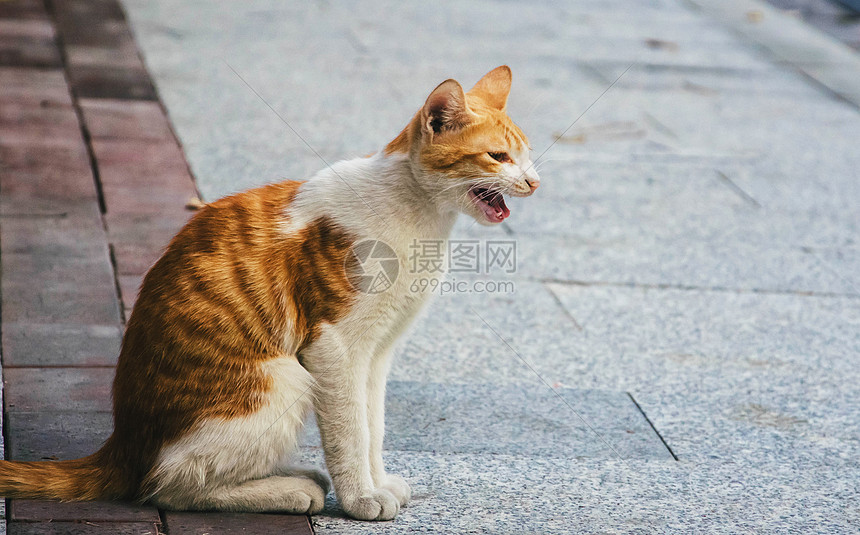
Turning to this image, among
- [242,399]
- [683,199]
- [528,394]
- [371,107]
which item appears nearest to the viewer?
[242,399]

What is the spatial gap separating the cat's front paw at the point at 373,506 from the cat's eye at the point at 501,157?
3.30ft

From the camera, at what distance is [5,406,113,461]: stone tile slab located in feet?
9.45

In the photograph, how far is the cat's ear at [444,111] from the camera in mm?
2549

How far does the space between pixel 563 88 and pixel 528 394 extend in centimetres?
444

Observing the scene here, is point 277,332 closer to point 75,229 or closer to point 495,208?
point 495,208

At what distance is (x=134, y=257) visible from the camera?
4.32 m

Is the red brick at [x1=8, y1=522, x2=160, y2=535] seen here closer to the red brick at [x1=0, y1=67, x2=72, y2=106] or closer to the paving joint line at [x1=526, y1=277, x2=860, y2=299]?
the paving joint line at [x1=526, y1=277, x2=860, y2=299]

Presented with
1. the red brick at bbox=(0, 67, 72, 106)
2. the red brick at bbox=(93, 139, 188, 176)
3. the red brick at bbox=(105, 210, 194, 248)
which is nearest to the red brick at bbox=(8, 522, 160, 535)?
the red brick at bbox=(105, 210, 194, 248)

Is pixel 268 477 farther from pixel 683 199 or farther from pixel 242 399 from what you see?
pixel 683 199

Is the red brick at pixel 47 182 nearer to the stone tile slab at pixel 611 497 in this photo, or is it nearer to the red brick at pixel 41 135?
the red brick at pixel 41 135

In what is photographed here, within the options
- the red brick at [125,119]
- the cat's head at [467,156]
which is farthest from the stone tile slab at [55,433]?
the red brick at [125,119]

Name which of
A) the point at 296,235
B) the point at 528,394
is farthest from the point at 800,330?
the point at 296,235

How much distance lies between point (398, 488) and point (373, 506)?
0.15 metres

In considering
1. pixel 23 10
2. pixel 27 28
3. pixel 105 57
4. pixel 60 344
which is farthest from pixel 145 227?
pixel 23 10
